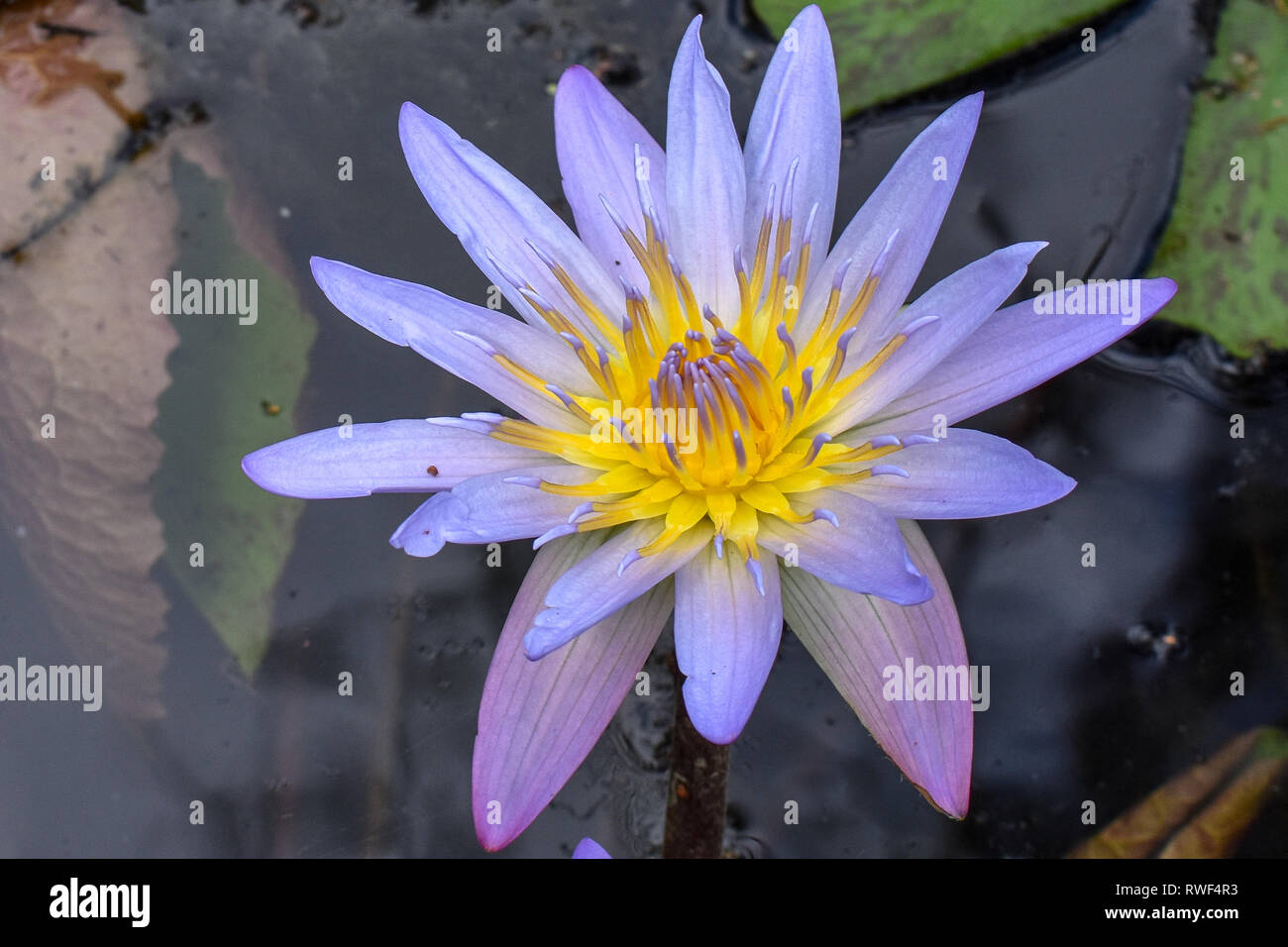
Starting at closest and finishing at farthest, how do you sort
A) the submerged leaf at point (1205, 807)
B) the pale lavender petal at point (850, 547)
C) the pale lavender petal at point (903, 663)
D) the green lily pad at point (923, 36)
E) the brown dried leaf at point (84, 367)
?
the pale lavender petal at point (850, 547)
the pale lavender petal at point (903, 663)
the submerged leaf at point (1205, 807)
the green lily pad at point (923, 36)
the brown dried leaf at point (84, 367)

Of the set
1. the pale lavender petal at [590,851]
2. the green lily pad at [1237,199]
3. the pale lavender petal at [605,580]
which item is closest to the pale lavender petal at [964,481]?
the pale lavender petal at [605,580]

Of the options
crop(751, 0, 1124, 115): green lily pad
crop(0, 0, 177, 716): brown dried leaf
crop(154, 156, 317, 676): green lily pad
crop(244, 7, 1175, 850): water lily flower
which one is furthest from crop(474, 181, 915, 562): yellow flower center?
crop(0, 0, 177, 716): brown dried leaf

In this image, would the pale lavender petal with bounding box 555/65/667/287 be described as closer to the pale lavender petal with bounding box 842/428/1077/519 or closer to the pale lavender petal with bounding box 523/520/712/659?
the pale lavender petal with bounding box 523/520/712/659

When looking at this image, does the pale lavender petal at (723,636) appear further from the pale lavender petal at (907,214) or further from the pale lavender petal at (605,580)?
the pale lavender petal at (907,214)

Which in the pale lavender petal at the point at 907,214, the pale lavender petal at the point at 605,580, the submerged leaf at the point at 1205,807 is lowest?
the submerged leaf at the point at 1205,807

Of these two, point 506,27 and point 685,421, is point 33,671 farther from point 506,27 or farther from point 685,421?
point 506,27
